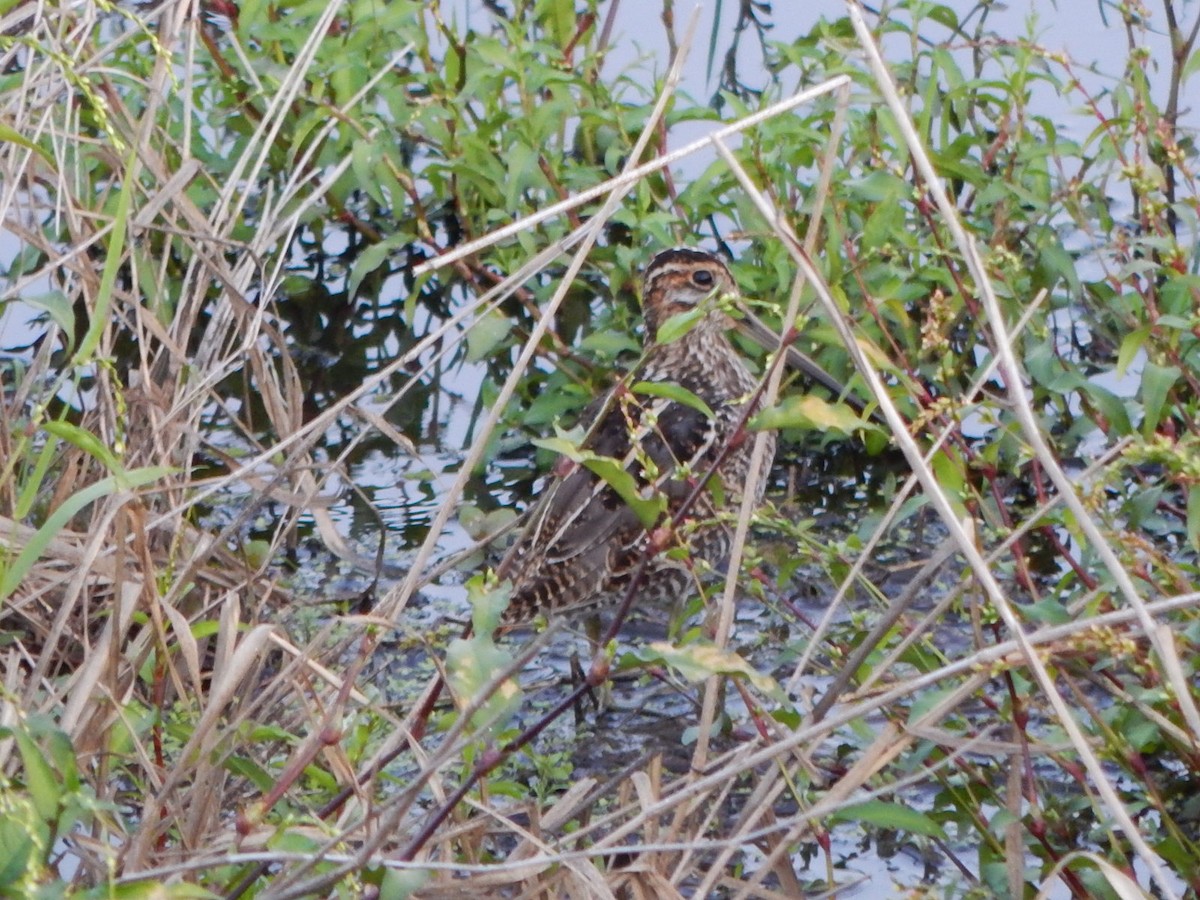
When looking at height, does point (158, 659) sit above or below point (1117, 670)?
above

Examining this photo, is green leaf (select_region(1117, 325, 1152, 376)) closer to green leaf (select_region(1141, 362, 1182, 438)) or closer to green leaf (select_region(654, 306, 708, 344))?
green leaf (select_region(1141, 362, 1182, 438))

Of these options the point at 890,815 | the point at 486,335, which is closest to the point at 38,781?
the point at 890,815

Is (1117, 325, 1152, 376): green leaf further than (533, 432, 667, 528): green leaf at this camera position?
Yes

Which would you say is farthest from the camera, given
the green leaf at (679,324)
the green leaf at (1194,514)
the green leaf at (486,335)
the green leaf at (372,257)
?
the green leaf at (372,257)

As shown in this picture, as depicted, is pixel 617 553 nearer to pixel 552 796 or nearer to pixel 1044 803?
pixel 552 796

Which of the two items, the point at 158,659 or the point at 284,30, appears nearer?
the point at 158,659

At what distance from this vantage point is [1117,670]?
3.65 m

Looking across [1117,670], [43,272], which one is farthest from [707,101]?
[43,272]

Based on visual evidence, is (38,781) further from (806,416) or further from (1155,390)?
(1155,390)

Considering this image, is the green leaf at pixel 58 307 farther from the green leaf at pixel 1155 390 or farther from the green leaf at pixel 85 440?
the green leaf at pixel 1155 390

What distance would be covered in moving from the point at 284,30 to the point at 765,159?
1176mm

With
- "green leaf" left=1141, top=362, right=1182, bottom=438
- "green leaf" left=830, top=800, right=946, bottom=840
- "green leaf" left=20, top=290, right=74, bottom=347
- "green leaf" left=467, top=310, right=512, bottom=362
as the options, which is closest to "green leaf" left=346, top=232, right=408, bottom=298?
"green leaf" left=467, top=310, right=512, bottom=362

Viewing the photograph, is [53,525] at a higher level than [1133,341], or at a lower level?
lower

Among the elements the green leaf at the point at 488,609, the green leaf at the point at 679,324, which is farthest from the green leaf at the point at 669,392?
the green leaf at the point at 488,609
